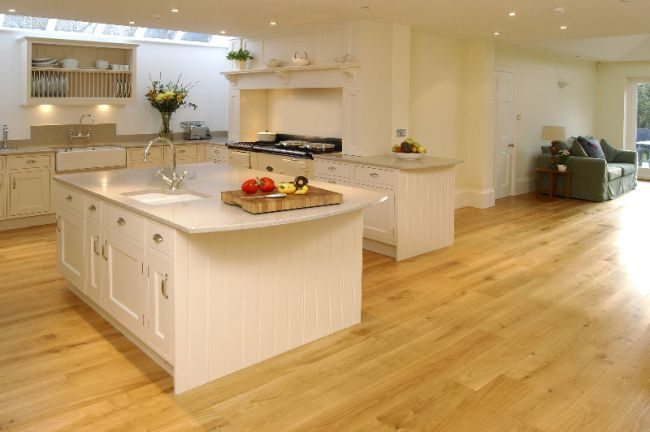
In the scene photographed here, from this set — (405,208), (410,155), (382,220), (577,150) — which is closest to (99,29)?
(410,155)

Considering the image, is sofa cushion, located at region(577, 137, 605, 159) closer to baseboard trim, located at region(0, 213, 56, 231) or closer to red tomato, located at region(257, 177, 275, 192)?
red tomato, located at region(257, 177, 275, 192)

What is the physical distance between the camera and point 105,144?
25.3 feet

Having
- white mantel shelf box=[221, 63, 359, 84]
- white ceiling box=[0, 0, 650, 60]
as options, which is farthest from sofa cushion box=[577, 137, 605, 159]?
white mantel shelf box=[221, 63, 359, 84]

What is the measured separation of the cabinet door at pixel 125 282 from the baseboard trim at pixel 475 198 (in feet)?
18.5

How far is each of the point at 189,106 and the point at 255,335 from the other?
6013 mm

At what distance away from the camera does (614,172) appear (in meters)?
9.30

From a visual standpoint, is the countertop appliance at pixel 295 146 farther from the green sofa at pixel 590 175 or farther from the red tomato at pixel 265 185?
the green sofa at pixel 590 175

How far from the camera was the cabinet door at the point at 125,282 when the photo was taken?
3318 mm

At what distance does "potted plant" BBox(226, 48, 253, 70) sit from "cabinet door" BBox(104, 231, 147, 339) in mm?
4634

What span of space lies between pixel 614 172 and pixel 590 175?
21.2 inches

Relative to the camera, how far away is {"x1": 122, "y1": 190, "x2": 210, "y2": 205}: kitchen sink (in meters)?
3.60

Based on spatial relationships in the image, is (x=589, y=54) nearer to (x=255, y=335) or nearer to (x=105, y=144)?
(x=105, y=144)

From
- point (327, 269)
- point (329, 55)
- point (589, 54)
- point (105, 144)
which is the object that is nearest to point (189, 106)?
point (105, 144)

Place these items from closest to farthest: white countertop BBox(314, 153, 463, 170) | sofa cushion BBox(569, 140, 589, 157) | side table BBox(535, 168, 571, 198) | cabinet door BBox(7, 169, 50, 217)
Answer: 1. white countertop BBox(314, 153, 463, 170)
2. cabinet door BBox(7, 169, 50, 217)
3. side table BBox(535, 168, 571, 198)
4. sofa cushion BBox(569, 140, 589, 157)
